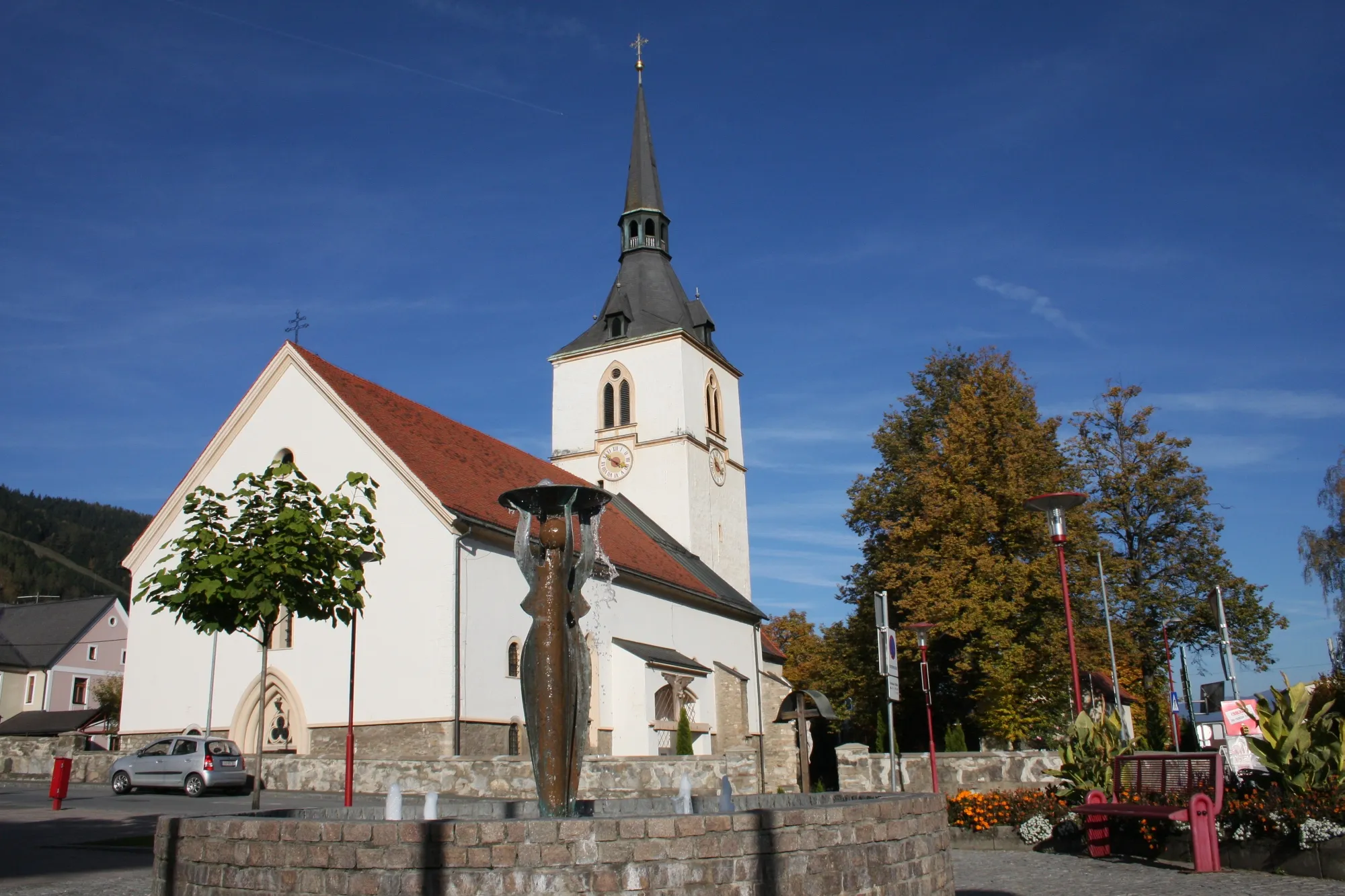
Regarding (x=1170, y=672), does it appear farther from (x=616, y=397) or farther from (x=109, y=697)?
(x=109, y=697)

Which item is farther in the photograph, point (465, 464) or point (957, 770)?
point (465, 464)

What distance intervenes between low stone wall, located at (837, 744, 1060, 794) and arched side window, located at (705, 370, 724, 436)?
21.5 metres

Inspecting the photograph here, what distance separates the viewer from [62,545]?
14538cm

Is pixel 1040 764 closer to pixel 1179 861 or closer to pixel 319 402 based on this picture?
pixel 1179 861

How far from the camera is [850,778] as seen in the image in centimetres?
1791

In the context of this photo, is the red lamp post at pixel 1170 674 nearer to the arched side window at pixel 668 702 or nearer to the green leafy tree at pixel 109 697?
the arched side window at pixel 668 702

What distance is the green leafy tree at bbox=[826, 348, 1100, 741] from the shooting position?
82.5ft

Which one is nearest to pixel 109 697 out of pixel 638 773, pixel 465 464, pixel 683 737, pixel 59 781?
pixel 465 464

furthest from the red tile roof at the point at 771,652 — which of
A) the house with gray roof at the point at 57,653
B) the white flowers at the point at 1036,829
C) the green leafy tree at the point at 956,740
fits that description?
the house with gray roof at the point at 57,653

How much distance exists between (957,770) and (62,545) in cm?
15502

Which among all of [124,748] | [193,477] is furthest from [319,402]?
[124,748]

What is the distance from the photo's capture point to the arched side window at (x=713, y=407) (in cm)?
3903

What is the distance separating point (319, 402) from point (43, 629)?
1684 inches

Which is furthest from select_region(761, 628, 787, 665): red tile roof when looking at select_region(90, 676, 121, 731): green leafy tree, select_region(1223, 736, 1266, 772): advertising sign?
select_region(90, 676, 121, 731): green leafy tree
